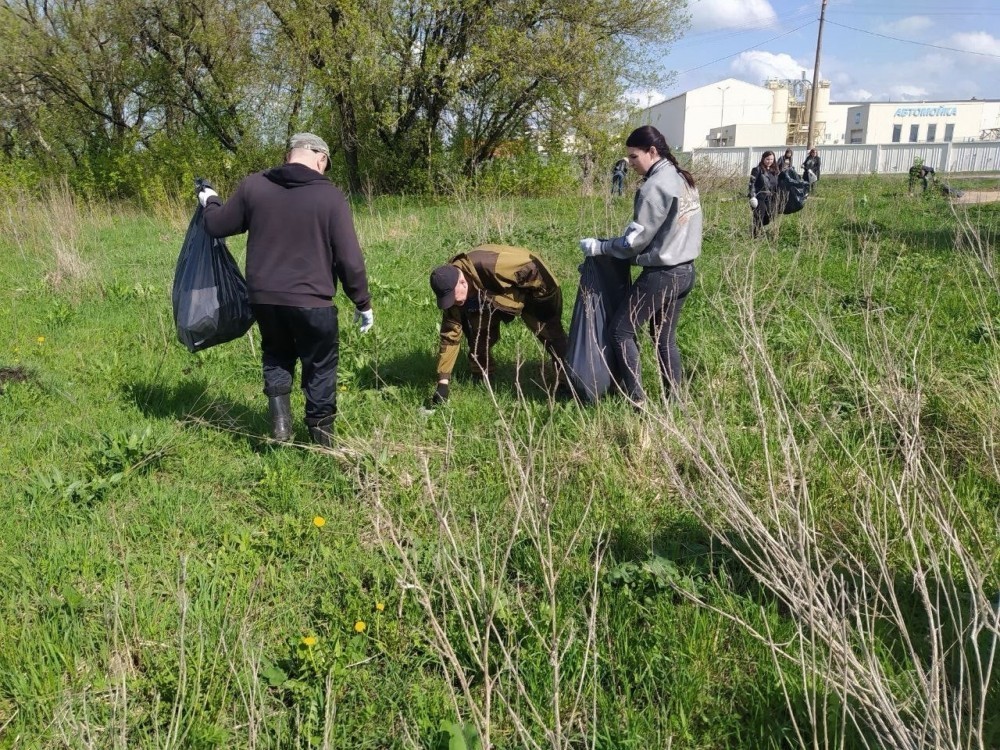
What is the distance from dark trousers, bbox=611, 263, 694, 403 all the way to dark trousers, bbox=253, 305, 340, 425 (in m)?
1.53

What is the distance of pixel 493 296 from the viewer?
4.09 metres

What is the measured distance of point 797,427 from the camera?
3.43 metres

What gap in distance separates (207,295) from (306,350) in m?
0.70

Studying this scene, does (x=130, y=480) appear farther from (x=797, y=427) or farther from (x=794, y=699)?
(x=797, y=427)

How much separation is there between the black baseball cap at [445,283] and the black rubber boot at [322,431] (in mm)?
914

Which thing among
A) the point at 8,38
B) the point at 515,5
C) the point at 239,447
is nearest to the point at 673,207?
the point at 239,447

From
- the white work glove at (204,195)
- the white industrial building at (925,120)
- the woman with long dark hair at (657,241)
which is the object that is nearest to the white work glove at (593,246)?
the woman with long dark hair at (657,241)

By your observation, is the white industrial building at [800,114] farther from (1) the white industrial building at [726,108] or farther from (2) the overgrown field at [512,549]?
(2) the overgrown field at [512,549]

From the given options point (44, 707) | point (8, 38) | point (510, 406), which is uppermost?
point (8, 38)

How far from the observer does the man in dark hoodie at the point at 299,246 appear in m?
3.30

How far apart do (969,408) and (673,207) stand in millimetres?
1774

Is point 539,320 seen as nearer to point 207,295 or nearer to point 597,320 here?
point 597,320

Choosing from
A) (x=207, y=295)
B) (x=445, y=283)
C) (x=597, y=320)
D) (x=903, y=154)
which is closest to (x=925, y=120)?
(x=903, y=154)

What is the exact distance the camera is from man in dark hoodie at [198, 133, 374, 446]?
3297 millimetres
